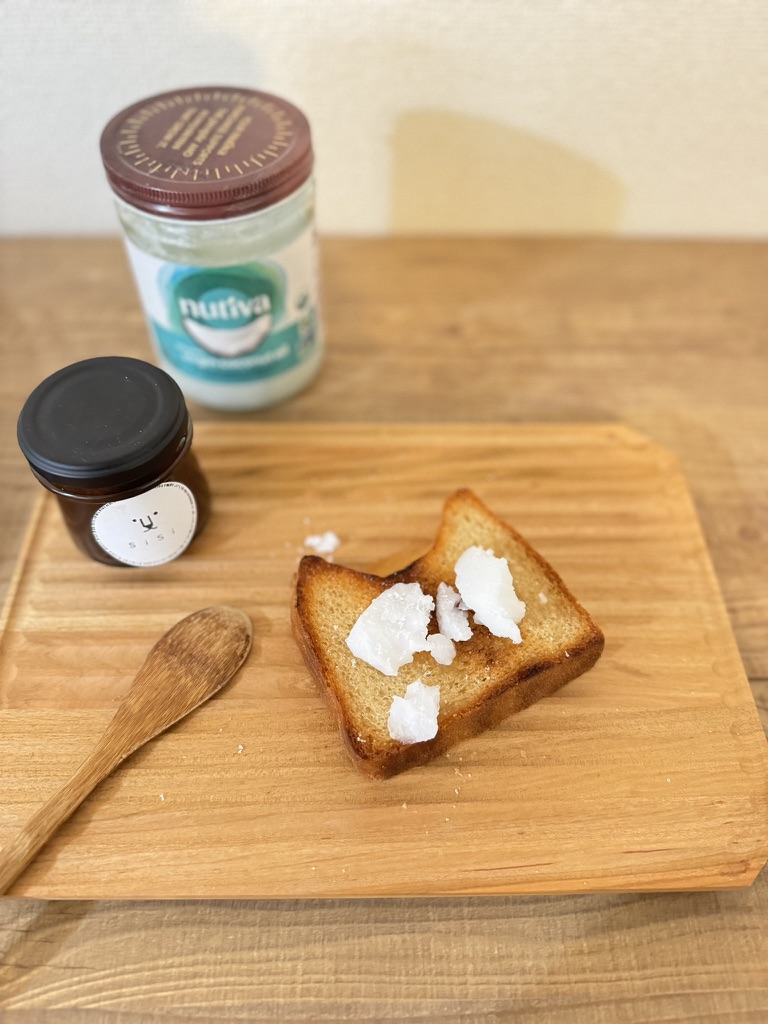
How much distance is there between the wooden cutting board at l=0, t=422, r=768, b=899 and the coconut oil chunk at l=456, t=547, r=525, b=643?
0.38 ft

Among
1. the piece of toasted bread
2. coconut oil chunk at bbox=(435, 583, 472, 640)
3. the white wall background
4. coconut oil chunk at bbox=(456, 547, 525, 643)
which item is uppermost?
the white wall background

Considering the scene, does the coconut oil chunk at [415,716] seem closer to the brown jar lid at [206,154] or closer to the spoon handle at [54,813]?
the spoon handle at [54,813]

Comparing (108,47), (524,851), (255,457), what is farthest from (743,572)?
(108,47)

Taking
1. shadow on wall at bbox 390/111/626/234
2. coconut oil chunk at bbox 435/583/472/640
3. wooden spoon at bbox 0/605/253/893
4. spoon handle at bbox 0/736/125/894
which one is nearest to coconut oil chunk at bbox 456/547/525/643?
coconut oil chunk at bbox 435/583/472/640

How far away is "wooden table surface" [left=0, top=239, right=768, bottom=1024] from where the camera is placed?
75 cm

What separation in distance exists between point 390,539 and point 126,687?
0.39m

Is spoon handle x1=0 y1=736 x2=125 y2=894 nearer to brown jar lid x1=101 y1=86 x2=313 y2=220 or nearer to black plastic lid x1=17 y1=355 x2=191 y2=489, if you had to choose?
black plastic lid x1=17 y1=355 x2=191 y2=489

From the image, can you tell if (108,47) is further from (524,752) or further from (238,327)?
(524,752)

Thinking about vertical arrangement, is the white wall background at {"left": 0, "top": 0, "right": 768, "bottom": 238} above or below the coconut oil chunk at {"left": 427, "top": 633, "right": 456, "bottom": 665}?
above

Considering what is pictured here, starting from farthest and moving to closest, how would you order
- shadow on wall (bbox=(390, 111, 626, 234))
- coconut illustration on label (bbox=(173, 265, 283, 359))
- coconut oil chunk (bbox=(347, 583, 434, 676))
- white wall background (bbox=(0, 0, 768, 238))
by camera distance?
shadow on wall (bbox=(390, 111, 626, 234)), white wall background (bbox=(0, 0, 768, 238)), coconut illustration on label (bbox=(173, 265, 283, 359)), coconut oil chunk (bbox=(347, 583, 434, 676))

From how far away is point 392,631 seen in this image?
873 mm

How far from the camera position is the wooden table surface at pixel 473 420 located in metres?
0.75

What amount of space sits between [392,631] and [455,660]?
8 centimetres

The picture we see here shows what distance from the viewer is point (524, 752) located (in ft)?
2.86
